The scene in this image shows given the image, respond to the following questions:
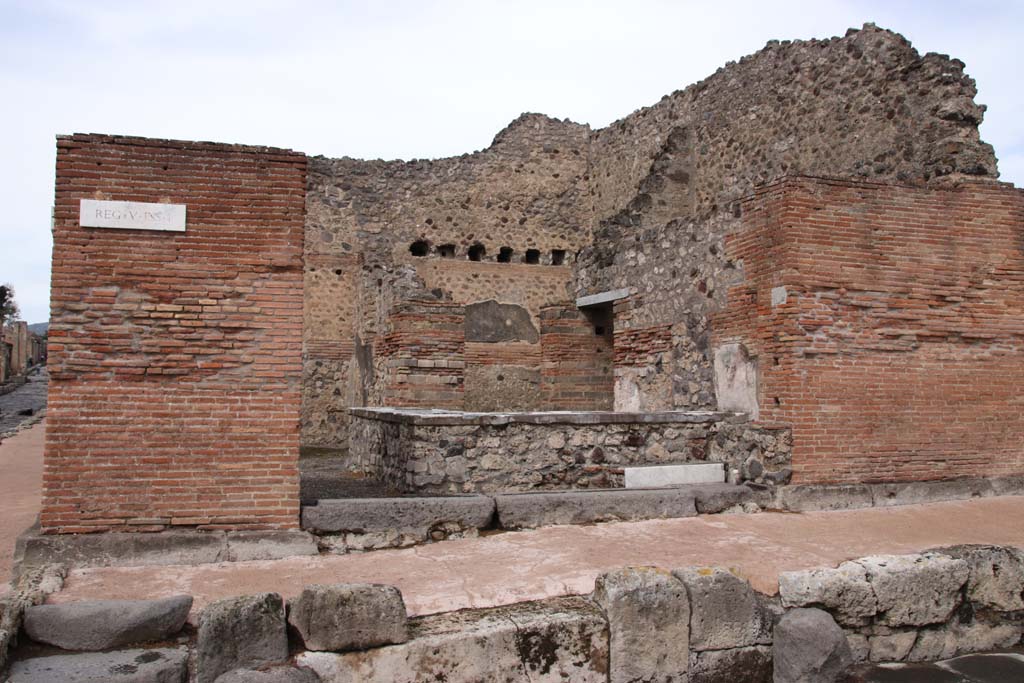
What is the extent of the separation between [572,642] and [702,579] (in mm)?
831

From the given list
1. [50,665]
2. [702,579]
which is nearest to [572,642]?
[702,579]

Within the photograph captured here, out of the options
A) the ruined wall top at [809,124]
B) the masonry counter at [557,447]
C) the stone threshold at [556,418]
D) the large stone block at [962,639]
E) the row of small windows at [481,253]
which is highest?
the ruined wall top at [809,124]

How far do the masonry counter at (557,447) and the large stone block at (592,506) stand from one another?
0.44m

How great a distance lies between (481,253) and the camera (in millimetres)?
19641

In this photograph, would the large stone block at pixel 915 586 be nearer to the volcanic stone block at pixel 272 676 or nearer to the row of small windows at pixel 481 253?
the volcanic stone block at pixel 272 676

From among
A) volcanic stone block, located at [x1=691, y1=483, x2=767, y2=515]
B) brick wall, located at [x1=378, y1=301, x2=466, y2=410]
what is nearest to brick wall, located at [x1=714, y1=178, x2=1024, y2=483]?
volcanic stone block, located at [x1=691, y1=483, x2=767, y2=515]

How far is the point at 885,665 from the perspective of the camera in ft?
15.8

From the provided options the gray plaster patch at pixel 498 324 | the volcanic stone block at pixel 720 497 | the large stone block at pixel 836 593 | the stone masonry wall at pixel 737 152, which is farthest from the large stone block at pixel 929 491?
the gray plaster patch at pixel 498 324

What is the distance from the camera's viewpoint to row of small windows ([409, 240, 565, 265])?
19203 millimetres

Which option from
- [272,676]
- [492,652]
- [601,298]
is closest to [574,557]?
[492,652]

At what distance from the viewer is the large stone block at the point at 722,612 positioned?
14.8 ft

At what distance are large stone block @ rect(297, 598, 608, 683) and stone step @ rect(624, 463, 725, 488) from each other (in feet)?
8.76

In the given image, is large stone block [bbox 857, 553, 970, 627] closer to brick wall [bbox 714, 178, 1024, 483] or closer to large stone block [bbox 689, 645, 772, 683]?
large stone block [bbox 689, 645, 772, 683]

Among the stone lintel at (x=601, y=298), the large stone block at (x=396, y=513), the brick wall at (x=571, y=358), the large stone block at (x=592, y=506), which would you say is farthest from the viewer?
the brick wall at (x=571, y=358)
